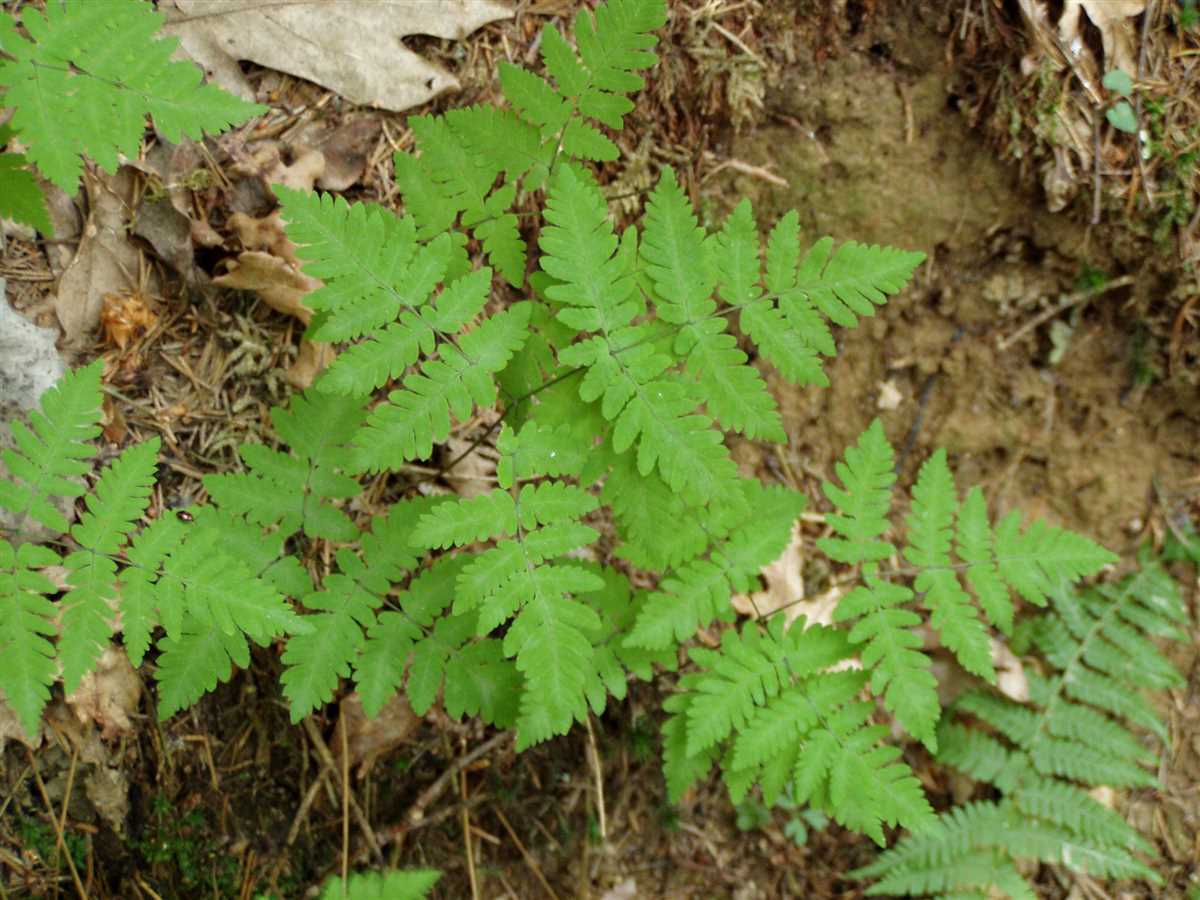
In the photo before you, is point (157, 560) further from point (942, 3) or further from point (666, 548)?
point (942, 3)

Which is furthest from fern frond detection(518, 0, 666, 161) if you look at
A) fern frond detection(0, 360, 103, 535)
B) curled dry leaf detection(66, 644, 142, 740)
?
curled dry leaf detection(66, 644, 142, 740)

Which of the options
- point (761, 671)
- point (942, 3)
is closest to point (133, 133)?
point (761, 671)

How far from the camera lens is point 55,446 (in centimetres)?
255

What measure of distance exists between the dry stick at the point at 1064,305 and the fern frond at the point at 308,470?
3.16 m

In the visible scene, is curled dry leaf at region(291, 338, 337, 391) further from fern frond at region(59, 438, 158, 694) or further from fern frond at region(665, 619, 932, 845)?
fern frond at region(665, 619, 932, 845)

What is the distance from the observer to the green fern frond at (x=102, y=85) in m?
2.34

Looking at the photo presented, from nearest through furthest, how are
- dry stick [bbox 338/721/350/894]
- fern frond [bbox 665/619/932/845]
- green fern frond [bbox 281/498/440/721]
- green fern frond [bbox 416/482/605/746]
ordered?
green fern frond [bbox 416/482/605/746] < green fern frond [bbox 281/498/440/721] < fern frond [bbox 665/619/932/845] < dry stick [bbox 338/721/350/894]

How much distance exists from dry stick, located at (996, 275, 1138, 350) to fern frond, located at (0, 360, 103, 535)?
152 inches

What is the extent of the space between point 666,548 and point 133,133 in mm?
1899

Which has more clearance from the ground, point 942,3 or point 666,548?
point 942,3

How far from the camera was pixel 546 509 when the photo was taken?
2775 mm

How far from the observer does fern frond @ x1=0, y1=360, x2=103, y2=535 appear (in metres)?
2.52

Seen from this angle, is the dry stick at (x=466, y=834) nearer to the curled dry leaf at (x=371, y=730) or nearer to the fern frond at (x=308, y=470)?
the curled dry leaf at (x=371, y=730)

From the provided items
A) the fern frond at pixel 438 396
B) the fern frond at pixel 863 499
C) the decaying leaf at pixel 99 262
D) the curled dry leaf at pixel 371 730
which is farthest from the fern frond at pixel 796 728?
the decaying leaf at pixel 99 262
